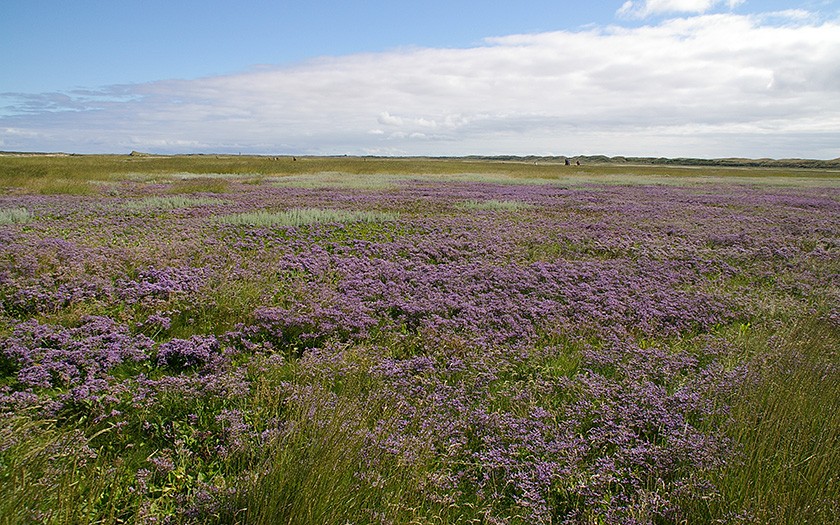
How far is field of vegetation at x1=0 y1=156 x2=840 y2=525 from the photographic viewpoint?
328 centimetres

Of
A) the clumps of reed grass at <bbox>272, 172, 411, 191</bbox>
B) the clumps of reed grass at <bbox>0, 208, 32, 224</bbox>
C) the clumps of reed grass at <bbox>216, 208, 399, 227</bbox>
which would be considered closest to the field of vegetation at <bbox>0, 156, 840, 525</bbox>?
the clumps of reed grass at <bbox>0, 208, 32, 224</bbox>

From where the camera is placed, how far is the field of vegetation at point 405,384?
3.28 m

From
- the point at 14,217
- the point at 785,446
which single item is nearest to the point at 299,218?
the point at 14,217

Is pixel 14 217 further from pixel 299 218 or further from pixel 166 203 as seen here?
pixel 299 218

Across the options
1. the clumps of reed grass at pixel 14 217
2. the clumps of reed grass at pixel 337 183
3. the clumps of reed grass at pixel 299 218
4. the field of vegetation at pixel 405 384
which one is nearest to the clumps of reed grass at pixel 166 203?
the clumps of reed grass at pixel 14 217

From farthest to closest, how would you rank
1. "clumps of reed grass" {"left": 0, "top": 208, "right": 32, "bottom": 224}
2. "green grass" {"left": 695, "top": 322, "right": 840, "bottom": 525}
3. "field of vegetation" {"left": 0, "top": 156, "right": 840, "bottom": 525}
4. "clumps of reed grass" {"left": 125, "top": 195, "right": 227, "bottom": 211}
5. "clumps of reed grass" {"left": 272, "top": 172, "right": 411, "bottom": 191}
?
"clumps of reed grass" {"left": 272, "top": 172, "right": 411, "bottom": 191} < "clumps of reed grass" {"left": 125, "top": 195, "right": 227, "bottom": 211} < "clumps of reed grass" {"left": 0, "top": 208, "right": 32, "bottom": 224} < "field of vegetation" {"left": 0, "top": 156, "right": 840, "bottom": 525} < "green grass" {"left": 695, "top": 322, "right": 840, "bottom": 525}

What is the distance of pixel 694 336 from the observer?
749 cm

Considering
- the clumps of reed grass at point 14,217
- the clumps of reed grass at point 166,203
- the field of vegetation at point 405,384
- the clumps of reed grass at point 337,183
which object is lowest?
the field of vegetation at point 405,384

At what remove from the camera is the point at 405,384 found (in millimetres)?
5254

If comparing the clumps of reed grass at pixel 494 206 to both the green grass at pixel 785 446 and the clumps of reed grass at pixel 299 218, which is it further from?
the green grass at pixel 785 446

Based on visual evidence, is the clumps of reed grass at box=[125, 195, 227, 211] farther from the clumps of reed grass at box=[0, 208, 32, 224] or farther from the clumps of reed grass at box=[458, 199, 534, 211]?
the clumps of reed grass at box=[458, 199, 534, 211]

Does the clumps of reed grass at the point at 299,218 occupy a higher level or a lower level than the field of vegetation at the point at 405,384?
higher

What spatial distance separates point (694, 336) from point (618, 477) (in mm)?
4482

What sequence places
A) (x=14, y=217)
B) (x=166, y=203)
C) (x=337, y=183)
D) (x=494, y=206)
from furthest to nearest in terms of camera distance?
(x=337, y=183)
(x=494, y=206)
(x=166, y=203)
(x=14, y=217)
